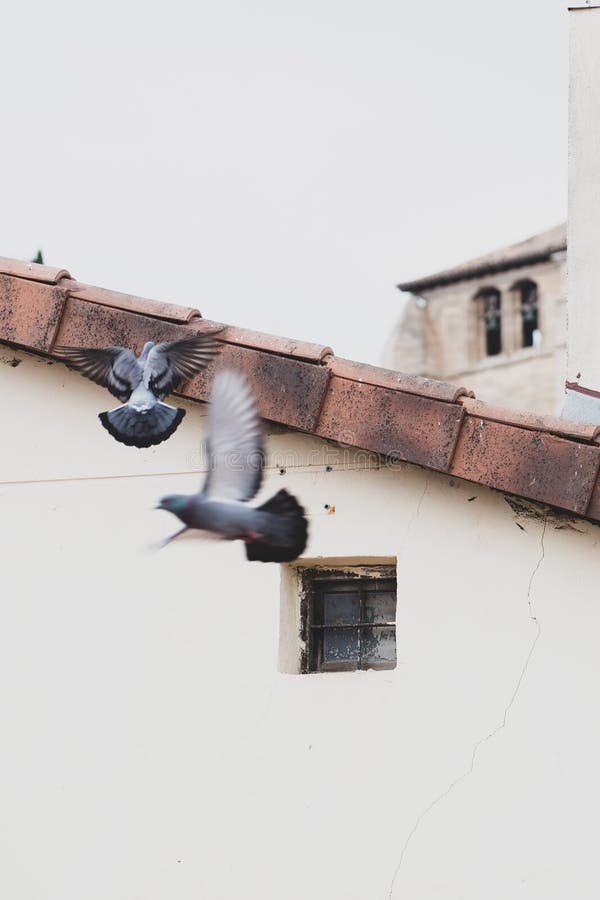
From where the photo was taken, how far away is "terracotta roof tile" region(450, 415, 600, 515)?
16.6 ft

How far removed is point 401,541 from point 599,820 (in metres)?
1.08

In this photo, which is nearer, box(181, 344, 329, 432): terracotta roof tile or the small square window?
box(181, 344, 329, 432): terracotta roof tile

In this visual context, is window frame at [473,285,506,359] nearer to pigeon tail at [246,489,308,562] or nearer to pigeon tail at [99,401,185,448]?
pigeon tail at [99,401,185,448]

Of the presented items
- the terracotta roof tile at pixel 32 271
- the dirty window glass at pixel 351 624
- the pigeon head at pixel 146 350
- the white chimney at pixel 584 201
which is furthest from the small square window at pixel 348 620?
the terracotta roof tile at pixel 32 271

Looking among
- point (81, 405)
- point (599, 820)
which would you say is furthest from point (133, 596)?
point (599, 820)

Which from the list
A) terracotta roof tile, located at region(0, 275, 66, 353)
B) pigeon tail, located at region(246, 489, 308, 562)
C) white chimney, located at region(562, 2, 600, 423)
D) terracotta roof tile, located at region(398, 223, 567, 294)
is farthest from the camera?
terracotta roof tile, located at region(398, 223, 567, 294)

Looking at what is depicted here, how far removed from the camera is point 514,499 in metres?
5.25

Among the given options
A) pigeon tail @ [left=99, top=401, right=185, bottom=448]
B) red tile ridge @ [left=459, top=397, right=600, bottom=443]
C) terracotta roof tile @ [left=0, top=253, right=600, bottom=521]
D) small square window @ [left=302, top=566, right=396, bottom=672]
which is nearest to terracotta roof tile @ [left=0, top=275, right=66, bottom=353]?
terracotta roof tile @ [left=0, top=253, right=600, bottom=521]

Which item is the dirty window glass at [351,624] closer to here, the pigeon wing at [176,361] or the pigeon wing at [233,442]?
the pigeon wing at [233,442]

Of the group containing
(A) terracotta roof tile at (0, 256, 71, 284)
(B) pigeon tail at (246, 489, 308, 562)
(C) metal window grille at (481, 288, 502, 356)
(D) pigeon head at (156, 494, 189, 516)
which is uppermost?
(A) terracotta roof tile at (0, 256, 71, 284)

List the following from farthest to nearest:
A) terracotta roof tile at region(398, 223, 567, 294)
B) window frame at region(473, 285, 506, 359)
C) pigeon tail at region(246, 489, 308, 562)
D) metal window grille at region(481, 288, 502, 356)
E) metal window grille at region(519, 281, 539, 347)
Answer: metal window grille at region(481, 288, 502, 356), window frame at region(473, 285, 506, 359), metal window grille at region(519, 281, 539, 347), terracotta roof tile at region(398, 223, 567, 294), pigeon tail at region(246, 489, 308, 562)

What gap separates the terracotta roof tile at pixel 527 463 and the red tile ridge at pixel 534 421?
2 centimetres

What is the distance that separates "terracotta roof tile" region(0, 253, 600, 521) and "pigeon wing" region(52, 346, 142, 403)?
4cm

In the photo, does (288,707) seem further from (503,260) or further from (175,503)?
(503,260)
